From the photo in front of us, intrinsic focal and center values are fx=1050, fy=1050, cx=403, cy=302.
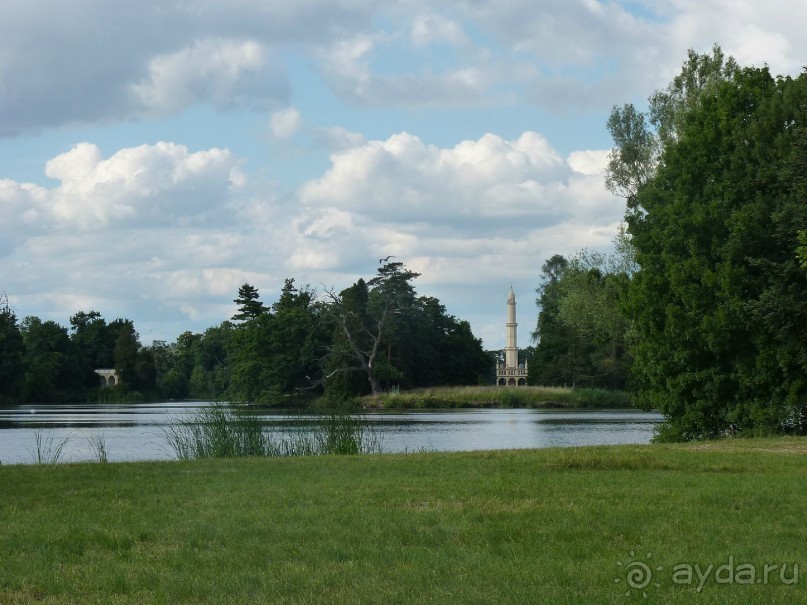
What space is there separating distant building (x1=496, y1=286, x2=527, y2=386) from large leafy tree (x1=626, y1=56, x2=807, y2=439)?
106442 millimetres

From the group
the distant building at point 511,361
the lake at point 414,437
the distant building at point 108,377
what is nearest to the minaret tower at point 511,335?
the distant building at point 511,361

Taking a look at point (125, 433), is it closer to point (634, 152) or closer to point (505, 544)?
point (634, 152)

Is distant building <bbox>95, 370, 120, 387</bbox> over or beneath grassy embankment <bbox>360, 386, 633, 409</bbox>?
over

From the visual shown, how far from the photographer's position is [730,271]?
25969 mm

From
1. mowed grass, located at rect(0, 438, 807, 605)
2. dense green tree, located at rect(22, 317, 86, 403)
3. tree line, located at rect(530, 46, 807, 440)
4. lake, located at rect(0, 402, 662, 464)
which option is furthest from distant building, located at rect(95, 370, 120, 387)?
mowed grass, located at rect(0, 438, 807, 605)

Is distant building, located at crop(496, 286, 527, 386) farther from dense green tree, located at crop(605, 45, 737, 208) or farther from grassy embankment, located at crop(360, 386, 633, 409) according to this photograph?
dense green tree, located at crop(605, 45, 737, 208)

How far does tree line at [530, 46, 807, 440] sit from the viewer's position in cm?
2538

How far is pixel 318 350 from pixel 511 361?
54169 mm

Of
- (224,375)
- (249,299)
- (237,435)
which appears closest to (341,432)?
(237,435)

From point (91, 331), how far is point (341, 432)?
127950 mm

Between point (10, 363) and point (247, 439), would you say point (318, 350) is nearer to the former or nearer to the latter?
point (10, 363)

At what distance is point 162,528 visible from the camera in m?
10.8

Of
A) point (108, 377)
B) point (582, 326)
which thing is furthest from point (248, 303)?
point (582, 326)

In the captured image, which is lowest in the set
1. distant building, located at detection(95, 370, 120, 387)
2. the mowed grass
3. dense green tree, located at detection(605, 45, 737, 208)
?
the mowed grass
